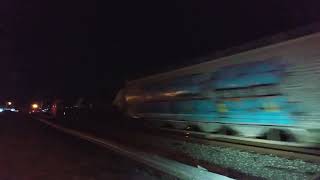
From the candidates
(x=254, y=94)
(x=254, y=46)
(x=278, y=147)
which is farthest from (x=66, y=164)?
(x=254, y=46)

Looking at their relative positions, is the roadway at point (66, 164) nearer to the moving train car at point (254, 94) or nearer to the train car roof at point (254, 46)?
the moving train car at point (254, 94)

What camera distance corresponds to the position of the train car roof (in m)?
15.5

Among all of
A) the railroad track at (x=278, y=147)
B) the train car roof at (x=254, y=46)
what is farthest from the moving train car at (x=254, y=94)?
the railroad track at (x=278, y=147)

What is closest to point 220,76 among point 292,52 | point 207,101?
point 207,101

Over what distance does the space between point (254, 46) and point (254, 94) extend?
181cm

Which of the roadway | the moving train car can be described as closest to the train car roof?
the moving train car

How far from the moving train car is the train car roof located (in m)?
0.07

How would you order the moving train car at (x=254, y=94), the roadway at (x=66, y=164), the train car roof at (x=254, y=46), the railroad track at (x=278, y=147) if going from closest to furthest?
the roadway at (x=66, y=164)
the railroad track at (x=278, y=147)
the train car roof at (x=254, y=46)
the moving train car at (x=254, y=94)

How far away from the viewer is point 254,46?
18953 millimetres

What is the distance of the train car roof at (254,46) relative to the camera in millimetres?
15491

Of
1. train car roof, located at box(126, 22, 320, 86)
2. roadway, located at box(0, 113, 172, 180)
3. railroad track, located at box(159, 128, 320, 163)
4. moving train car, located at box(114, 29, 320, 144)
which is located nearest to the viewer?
roadway, located at box(0, 113, 172, 180)

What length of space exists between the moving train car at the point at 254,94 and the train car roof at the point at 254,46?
73 mm

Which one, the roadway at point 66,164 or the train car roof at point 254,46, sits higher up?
the train car roof at point 254,46

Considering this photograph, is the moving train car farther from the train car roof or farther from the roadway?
the roadway
